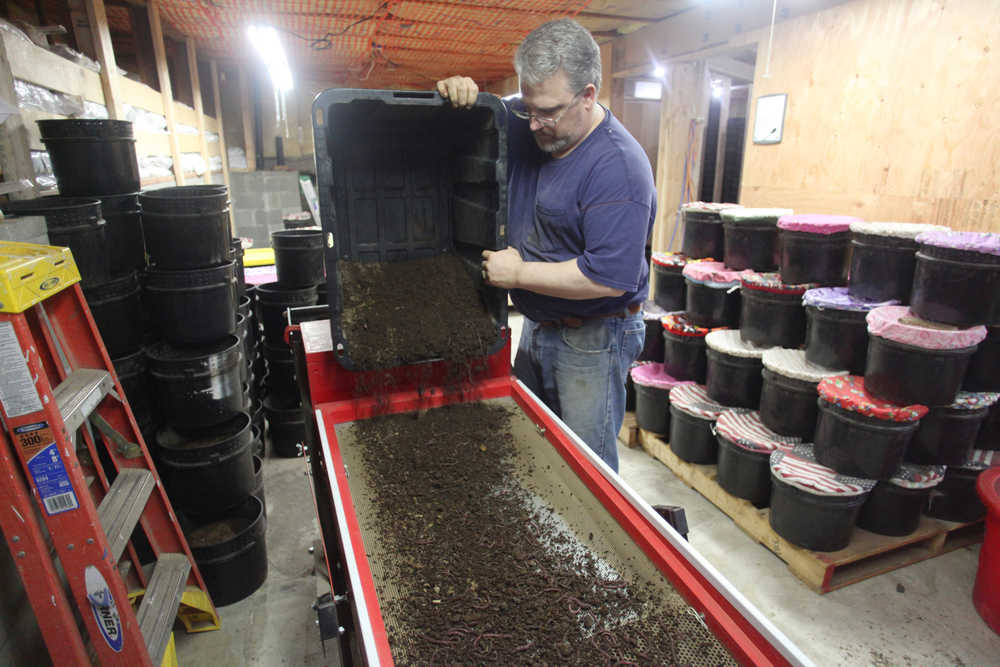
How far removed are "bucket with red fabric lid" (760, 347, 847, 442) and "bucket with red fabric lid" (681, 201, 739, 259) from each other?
0.86 m

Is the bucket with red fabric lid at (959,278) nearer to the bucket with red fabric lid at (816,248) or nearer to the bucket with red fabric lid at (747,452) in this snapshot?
the bucket with red fabric lid at (816,248)

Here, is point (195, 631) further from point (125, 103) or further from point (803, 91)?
point (803, 91)

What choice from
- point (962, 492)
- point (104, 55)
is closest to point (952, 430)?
point (962, 492)

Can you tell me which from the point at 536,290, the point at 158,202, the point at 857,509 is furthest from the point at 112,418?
the point at 857,509

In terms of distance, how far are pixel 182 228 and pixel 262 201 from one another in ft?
18.8

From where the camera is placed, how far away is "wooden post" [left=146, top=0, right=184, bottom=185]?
13.5 ft

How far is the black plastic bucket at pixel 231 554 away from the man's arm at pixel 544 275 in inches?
61.8

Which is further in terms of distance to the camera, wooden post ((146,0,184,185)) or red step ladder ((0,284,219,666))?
wooden post ((146,0,184,185))

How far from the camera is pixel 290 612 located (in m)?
2.24

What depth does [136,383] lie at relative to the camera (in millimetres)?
2086

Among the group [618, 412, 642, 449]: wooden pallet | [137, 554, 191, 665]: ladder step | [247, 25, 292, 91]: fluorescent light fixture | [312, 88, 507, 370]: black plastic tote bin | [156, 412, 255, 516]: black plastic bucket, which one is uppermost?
[247, 25, 292, 91]: fluorescent light fixture

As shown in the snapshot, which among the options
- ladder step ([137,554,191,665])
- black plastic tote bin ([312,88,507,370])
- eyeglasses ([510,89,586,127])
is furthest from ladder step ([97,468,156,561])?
eyeglasses ([510,89,586,127])

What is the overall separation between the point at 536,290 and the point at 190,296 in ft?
4.64

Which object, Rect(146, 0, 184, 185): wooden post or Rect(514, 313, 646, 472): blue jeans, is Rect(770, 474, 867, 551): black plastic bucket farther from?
Rect(146, 0, 184, 185): wooden post
